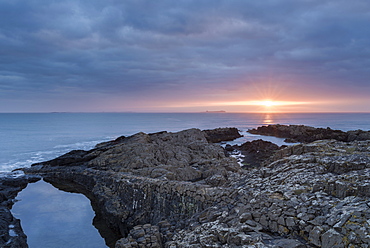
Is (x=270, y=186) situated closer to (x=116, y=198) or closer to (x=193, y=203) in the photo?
(x=193, y=203)

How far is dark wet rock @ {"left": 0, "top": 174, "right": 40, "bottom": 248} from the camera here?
1438cm

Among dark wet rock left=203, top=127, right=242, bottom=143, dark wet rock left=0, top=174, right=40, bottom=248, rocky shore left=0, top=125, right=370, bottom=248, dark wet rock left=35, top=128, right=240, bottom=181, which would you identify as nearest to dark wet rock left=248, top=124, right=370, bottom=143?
dark wet rock left=203, top=127, right=242, bottom=143

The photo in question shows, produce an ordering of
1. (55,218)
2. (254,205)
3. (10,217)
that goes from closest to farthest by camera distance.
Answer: (254,205), (10,217), (55,218)

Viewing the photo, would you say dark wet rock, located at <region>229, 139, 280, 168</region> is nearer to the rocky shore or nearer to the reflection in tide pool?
the rocky shore

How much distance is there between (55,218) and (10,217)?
3.38 m

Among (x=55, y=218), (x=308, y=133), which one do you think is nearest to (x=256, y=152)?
(x=308, y=133)

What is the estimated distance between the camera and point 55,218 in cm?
2033

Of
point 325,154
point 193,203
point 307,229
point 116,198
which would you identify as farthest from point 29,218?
point 325,154

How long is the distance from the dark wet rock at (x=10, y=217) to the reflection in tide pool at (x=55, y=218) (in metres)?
0.77

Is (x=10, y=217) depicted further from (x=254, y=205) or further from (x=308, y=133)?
(x=308, y=133)

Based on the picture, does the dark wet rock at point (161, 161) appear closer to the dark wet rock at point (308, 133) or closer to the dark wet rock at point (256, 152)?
the dark wet rock at point (256, 152)

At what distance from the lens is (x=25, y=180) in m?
29.6

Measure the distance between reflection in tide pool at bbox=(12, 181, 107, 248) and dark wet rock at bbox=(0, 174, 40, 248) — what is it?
0.77m

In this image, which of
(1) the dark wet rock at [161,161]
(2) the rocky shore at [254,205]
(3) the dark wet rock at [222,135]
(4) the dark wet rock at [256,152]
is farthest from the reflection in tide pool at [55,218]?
(3) the dark wet rock at [222,135]
